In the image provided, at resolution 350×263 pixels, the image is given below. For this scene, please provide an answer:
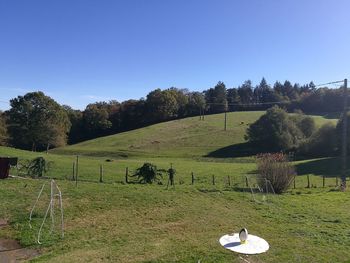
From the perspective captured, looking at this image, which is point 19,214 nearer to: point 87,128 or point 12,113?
point 12,113

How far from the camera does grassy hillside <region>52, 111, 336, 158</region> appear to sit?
84.1m

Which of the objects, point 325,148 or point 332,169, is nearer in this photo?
point 332,169

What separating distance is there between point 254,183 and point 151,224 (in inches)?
727

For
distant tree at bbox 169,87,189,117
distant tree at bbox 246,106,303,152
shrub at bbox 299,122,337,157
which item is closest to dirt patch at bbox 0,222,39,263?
shrub at bbox 299,122,337,157

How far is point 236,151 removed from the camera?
285ft

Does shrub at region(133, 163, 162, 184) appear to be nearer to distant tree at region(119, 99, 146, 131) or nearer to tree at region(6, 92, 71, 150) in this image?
tree at region(6, 92, 71, 150)

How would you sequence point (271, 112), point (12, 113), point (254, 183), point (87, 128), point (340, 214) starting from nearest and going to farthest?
point (340, 214) < point (254, 183) < point (12, 113) < point (271, 112) < point (87, 128)

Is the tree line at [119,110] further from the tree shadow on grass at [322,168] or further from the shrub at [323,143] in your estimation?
the tree shadow on grass at [322,168]

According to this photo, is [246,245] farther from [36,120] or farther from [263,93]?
[263,93]

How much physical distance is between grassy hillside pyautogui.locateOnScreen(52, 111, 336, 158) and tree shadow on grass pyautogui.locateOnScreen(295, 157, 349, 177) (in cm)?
2318

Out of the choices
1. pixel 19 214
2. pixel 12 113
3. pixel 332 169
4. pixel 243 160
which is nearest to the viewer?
pixel 19 214

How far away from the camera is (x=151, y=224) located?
18.4 meters

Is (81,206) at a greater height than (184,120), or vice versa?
(184,120)

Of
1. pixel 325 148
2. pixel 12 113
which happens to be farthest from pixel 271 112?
pixel 12 113
